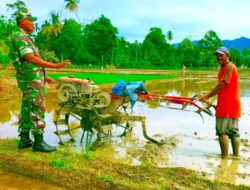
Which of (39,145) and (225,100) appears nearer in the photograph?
(39,145)

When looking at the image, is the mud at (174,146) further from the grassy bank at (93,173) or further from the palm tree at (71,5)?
the palm tree at (71,5)

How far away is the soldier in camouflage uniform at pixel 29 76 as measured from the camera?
215 inches

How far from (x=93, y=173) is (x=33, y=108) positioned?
153 centimetres

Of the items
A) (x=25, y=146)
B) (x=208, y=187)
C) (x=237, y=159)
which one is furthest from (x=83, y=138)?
(x=208, y=187)

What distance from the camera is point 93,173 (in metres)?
4.77

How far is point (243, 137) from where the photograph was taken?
27.3 ft

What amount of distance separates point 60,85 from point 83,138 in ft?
4.27

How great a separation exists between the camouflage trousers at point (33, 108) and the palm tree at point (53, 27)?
166 ft

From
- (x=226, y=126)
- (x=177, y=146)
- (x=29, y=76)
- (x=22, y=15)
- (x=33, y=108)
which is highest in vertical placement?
(x=22, y=15)

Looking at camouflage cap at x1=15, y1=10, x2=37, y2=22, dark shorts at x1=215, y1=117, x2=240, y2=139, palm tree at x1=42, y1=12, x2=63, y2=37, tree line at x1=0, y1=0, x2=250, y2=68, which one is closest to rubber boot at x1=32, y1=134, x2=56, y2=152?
camouflage cap at x1=15, y1=10, x2=37, y2=22

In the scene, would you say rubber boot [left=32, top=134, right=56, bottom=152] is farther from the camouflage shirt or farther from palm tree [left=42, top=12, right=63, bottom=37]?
palm tree [left=42, top=12, right=63, bottom=37]

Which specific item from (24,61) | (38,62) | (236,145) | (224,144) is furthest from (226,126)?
(24,61)

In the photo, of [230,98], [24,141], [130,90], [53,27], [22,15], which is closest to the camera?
[22,15]

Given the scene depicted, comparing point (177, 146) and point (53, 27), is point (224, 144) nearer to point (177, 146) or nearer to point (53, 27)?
point (177, 146)
